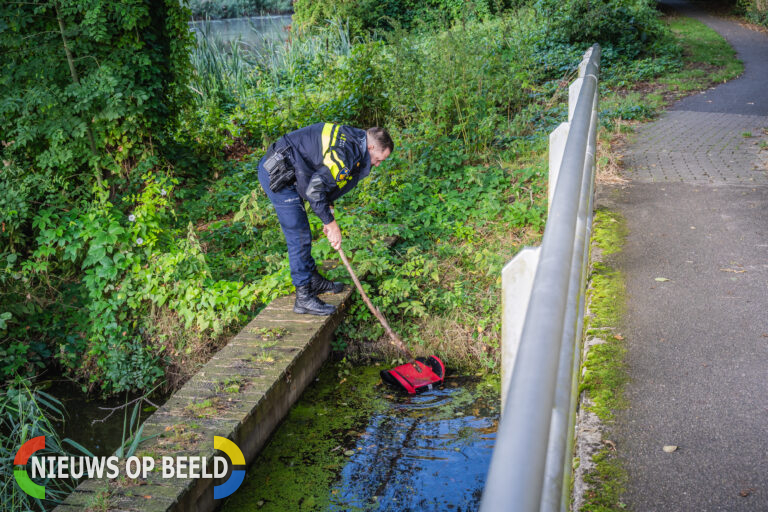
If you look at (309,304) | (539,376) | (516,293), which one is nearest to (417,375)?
(309,304)

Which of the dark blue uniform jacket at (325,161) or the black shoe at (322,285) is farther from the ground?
the dark blue uniform jacket at (325,161)

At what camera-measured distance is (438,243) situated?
6.27 m

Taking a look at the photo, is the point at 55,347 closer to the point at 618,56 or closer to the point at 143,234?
the point at 143,234

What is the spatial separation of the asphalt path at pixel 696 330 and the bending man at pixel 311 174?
2.11 m

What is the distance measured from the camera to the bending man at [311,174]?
462 cm

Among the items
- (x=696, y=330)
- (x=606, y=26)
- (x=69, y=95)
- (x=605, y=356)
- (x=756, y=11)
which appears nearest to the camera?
(x=605, y=356)

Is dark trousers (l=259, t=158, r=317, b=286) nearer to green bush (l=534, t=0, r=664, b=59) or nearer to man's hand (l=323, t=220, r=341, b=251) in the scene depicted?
man's hand (l=323, t=220, r=341, b=251)

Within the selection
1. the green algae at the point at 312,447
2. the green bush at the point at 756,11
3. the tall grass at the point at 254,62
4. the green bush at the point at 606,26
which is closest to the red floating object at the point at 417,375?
the green algae at the point at 312,447

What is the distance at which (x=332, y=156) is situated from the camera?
4.61m

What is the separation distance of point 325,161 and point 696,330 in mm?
2805
